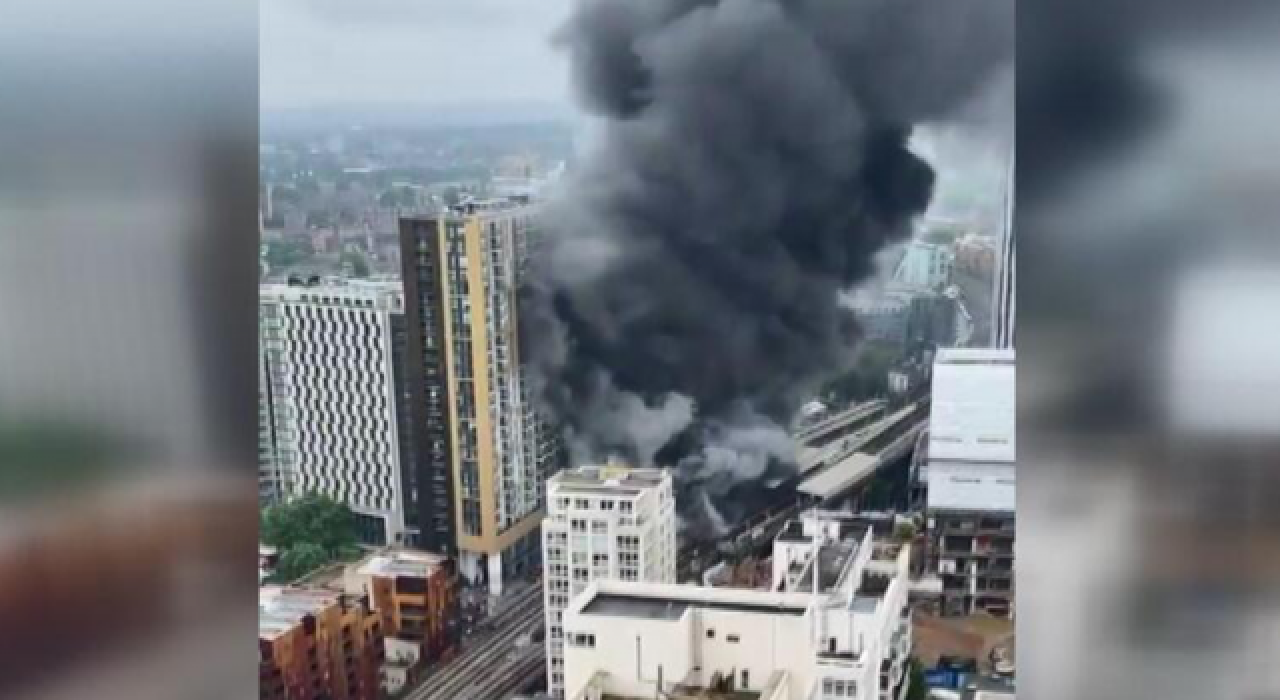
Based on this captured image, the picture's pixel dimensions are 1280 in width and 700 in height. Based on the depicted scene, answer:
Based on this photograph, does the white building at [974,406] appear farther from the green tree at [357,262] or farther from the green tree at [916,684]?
the green tree at [357,262]

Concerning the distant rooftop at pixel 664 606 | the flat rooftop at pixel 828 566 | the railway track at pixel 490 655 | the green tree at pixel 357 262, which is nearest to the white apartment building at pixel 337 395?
the green tree at pixel 357 262

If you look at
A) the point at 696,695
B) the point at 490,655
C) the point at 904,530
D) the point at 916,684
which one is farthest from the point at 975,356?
the point at 490,655

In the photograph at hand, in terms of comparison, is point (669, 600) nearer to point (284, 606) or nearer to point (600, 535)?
point (600, 535)

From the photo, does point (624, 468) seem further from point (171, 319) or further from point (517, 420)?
point (171, 319)

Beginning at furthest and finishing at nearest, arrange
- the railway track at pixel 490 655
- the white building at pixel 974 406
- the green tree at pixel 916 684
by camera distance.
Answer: the railway track at pixel 490 655 < the green tree at pixel 916 684 < the white building at pixel 974 406

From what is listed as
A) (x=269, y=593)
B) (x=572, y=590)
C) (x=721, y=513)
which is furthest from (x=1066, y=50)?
(x=269, y=593)

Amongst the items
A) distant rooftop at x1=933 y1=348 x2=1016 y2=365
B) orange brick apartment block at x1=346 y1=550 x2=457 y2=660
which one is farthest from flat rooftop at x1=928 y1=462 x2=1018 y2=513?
orange brick apartment block at x1=346 y1=550 x2=457 y2=660
